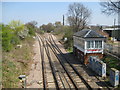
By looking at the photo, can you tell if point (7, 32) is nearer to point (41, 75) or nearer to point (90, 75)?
point (41, 75)

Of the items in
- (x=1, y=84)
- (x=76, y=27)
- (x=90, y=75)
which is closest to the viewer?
(x=1, y=84)

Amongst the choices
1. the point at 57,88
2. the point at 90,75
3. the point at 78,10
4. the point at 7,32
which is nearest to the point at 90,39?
the point at 90,75

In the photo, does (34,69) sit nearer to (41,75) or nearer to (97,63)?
(41,75)

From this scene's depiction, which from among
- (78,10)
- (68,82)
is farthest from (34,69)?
(78,10)

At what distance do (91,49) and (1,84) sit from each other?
9987mm

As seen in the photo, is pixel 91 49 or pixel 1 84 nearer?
pixel 1 84

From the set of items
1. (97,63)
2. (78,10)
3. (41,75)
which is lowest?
(41,75)

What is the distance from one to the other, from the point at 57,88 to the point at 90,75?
3832 millimetres

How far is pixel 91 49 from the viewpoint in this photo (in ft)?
54.3

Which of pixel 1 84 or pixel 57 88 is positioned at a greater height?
pixel 1 84

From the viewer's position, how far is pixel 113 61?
→ 612 inches

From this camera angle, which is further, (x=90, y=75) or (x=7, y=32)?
(x=7, y=32)

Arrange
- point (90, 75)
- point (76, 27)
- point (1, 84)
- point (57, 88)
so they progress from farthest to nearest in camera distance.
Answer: point (76, 27) → point (90, 75) → point (57, 88) → point (1, 84)

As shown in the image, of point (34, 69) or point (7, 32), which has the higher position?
point (7, 32)
